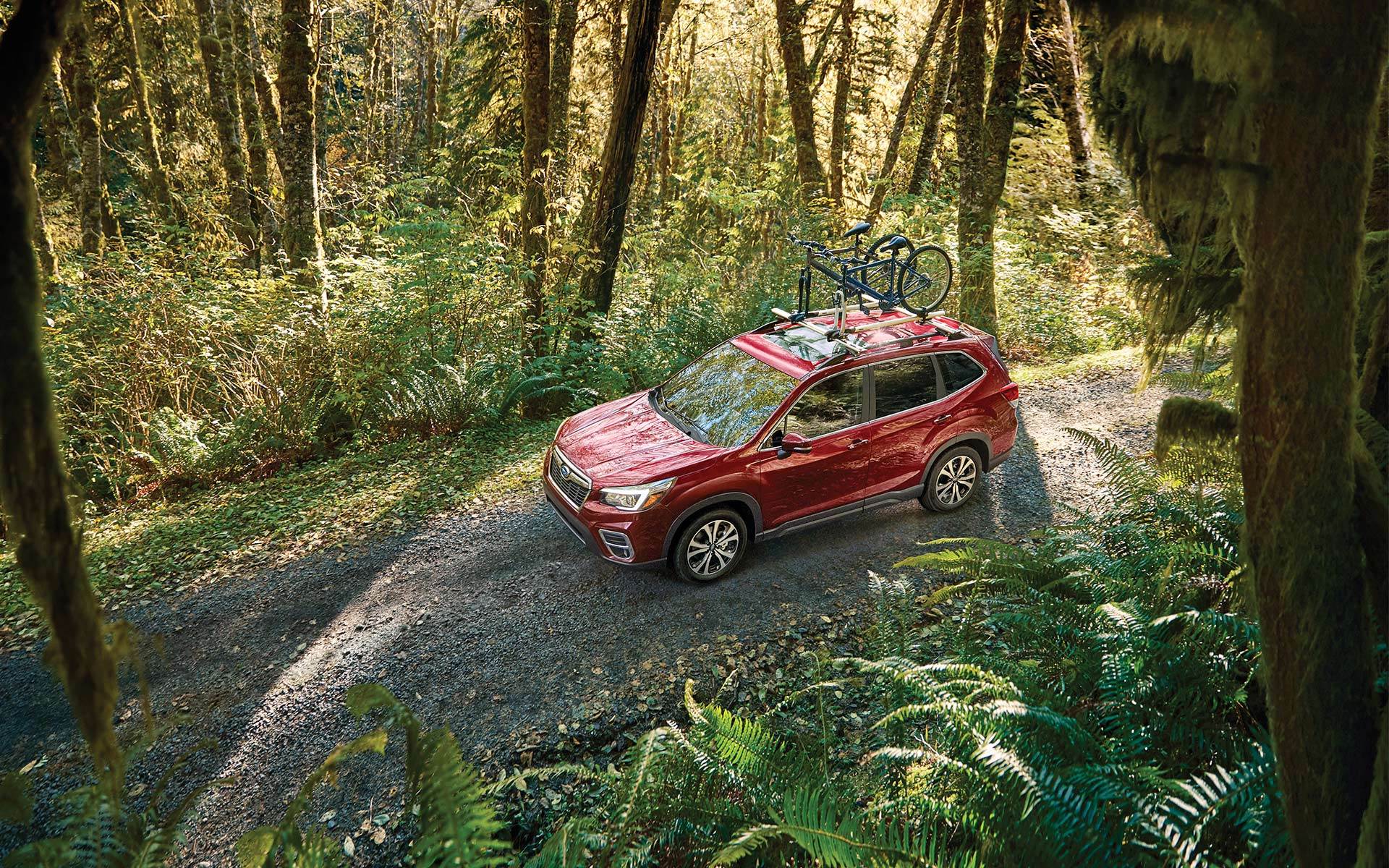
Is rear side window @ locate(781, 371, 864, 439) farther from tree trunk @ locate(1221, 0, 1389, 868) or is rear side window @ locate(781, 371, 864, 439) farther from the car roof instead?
tree trunk @ locate(1221, 0, 1389, 868)

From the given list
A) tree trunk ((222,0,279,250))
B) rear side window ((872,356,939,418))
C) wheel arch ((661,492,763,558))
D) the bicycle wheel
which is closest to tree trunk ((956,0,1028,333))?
the bicycle wheel

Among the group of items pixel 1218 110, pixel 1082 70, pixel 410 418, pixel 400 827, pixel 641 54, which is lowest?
pixel 400 827

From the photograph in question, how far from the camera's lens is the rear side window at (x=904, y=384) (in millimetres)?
7230

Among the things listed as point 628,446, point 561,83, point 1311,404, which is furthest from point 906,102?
point 1311,404

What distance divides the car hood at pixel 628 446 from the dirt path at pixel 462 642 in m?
1.00

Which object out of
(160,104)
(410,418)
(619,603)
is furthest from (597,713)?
(160,104)

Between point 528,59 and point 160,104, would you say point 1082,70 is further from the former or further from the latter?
point 160,104

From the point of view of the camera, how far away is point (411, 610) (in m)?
6.47

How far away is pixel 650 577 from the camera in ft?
22.6

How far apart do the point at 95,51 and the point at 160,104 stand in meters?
3.14

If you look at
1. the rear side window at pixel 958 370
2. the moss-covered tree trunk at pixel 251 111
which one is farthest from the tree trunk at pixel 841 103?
the moss-covered tree trunk at pixel 251 111

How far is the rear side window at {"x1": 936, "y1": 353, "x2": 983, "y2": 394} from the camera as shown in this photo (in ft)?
24.9

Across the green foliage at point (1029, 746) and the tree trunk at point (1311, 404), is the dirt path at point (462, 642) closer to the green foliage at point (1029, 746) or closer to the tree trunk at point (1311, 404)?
the green foliage at point (1029, 746)

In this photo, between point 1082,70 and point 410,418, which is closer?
point 1082,70
